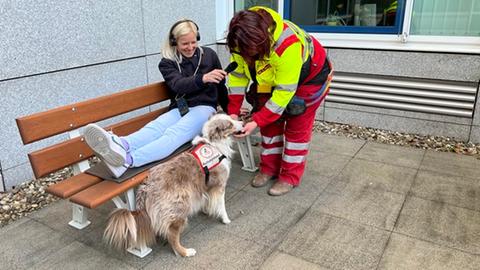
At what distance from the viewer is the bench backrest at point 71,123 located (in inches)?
110

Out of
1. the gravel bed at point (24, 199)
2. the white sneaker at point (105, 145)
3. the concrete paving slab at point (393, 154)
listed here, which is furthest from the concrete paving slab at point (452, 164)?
the gravel bed at point (24, 199)

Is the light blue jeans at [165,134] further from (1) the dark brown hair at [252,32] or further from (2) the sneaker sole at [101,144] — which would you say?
(1) the dark brown hair at [252,32]

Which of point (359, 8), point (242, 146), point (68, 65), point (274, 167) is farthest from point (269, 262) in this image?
point (359, 8)

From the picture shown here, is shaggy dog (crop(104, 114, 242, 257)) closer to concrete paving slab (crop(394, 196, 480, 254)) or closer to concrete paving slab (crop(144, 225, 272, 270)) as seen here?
concrete paving slab (crop(144, 225, 272, 270))

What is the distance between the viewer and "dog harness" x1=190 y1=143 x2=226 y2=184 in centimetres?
298

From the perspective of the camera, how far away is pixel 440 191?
151 inches

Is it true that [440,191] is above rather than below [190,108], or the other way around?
below

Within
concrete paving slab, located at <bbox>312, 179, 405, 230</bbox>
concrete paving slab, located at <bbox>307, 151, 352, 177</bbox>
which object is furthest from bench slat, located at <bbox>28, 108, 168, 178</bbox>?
concrete paving slab, located at <bbox>307, 151, 352, 177</bbox>

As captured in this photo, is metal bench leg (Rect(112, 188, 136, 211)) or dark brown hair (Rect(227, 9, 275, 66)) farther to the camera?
dark brown hair (Rect(227, 9, 275, 66))

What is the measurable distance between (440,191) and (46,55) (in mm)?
4262

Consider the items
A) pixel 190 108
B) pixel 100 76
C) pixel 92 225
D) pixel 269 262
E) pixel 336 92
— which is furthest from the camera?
pixel 336 92

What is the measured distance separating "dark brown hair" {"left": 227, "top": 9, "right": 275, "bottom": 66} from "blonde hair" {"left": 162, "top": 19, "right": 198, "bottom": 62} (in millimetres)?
615

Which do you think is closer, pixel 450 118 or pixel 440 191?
pixel 440 191

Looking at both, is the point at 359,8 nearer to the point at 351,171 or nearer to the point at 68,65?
the point at 351,171
